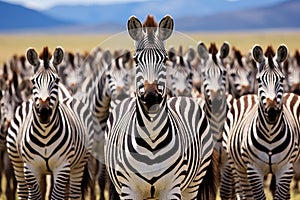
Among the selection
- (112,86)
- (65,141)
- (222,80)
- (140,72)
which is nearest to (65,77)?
(112,86)

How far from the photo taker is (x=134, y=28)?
5.71 metres

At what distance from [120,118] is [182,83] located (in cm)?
499

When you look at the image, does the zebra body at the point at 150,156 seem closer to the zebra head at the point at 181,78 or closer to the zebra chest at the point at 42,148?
the zebra chest at the point at 42,148

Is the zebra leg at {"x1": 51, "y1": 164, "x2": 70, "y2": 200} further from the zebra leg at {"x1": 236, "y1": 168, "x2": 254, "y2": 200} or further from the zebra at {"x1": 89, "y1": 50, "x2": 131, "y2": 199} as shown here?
the zebra at {"x1": 89, "y1": 50, "x2": 131, "y2": 199}

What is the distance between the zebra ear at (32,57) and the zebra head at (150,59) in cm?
198

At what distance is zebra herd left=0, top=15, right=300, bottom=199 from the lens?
555cm

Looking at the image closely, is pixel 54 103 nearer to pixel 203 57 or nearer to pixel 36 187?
pixel 36 187

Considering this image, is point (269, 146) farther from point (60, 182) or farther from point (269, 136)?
point (60, 182)

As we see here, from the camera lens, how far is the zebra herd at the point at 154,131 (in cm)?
555

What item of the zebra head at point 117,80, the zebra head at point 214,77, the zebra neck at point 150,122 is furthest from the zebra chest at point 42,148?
the zebra head at point 117,80

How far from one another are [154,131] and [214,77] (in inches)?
158

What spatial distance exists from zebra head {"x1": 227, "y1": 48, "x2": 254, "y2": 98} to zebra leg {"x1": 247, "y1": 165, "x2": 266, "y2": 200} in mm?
5349

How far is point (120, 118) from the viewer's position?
6.22 meters

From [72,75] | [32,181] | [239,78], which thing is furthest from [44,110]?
[72,75]
